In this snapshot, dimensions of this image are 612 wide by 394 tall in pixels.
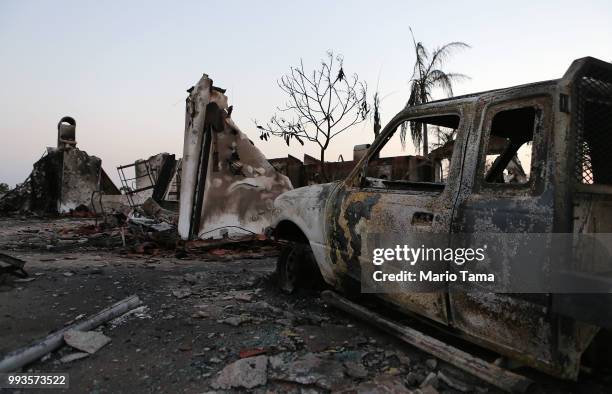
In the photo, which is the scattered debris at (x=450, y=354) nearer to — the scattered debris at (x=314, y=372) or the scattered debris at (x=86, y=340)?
the scattered debris at (x=314, y=372)

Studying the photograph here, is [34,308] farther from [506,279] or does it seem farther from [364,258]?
[506,279]

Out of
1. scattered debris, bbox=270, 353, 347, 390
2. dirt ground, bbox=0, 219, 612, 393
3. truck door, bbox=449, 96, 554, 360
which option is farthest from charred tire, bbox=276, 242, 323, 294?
truck door, bbox=449, 96, 554, 360

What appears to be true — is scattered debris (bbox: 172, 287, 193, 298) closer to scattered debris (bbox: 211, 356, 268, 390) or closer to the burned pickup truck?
scattered debris (bbox: 211, 356, 268, 390)

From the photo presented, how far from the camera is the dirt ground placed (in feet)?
8.41

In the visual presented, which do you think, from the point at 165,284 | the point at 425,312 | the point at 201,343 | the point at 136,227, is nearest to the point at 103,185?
the point at 136,227

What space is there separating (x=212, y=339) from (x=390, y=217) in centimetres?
165

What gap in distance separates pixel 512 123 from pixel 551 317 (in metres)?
1.32

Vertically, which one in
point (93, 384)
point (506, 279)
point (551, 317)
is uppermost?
point (506, 279)

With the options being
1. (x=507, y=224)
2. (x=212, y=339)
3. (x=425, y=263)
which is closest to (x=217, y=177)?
(x=212, y=339)

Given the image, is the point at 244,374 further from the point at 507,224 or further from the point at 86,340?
the point at 507,224

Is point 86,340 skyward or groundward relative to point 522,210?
groundward

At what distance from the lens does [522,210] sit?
2.18m

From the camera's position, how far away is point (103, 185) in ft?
53.1

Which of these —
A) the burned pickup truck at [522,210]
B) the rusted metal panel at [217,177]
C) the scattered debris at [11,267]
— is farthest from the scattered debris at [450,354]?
the rusted metal panel at [217,177]
